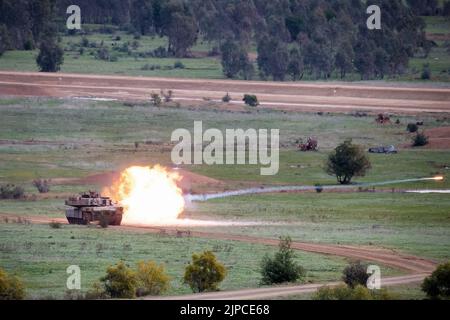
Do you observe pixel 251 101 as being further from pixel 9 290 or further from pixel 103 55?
pixel 9 290

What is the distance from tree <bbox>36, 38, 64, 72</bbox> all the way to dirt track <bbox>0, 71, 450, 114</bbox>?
12.0ft

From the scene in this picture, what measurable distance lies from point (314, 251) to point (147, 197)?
517 inches

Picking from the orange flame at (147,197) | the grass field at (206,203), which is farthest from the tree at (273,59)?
the orange flame at (147,197)

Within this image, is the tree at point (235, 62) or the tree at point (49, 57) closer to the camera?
the tree at point (49, 57)

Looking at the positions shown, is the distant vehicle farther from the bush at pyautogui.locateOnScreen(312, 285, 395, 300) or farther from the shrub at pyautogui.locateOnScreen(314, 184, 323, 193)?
the bush at pyautogui.locateOnScreen(312, 285, 395, 300)

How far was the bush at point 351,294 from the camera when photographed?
33500mm

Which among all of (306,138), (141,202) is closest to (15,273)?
(141,202)

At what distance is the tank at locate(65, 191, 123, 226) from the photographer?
5353 centimetres

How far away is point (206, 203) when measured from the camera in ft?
211

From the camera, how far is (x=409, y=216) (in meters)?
60.1

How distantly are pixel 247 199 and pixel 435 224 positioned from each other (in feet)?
38.4

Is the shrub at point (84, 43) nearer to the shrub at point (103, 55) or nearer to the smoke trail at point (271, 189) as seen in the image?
the shrub at point (103, 55)

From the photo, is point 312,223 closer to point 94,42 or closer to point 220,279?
point 220,279

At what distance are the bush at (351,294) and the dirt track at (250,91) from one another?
237 feet
